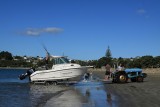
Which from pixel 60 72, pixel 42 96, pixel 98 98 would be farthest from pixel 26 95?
pixel 60 72

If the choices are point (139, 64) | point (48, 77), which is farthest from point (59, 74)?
point (139, 64)

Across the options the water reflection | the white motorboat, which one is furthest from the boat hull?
the water reflection

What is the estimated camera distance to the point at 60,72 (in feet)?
107

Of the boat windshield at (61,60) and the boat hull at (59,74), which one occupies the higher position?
the boat windshield at (61,60)

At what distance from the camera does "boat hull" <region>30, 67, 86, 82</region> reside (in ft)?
106

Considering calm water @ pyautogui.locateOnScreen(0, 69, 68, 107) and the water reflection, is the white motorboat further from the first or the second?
the water reflection

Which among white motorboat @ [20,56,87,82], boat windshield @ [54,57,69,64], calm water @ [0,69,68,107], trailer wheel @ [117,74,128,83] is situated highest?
boat windshield @ [54,57,69,64]

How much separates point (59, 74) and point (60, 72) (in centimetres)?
26

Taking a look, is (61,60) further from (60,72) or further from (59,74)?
(59,74)

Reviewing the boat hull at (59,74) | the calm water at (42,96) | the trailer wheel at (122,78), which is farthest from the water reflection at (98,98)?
the boat hull at (59,74)

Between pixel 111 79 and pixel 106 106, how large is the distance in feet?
61.3

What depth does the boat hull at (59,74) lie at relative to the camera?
32406 millimetres

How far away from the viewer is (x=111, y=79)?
3406 centimetres

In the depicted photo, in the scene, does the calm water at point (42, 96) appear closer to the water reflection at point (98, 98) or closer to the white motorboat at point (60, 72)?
the water reflection at point (98, 98)
